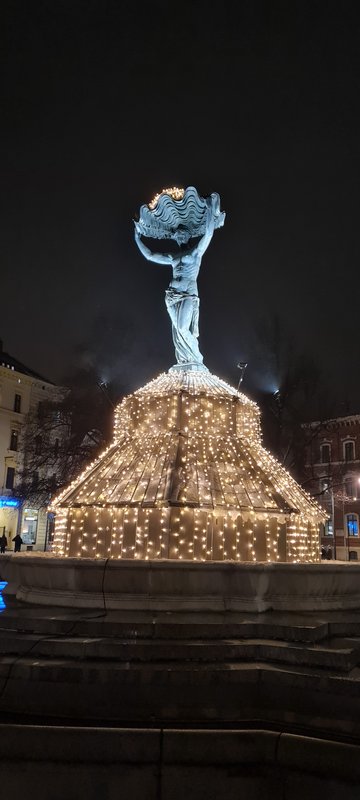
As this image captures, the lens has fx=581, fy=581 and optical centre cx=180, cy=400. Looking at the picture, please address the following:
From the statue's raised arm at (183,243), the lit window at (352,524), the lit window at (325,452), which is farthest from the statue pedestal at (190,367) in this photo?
the lit window at (325,452)

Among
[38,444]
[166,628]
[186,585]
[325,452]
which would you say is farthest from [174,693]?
[325,452]

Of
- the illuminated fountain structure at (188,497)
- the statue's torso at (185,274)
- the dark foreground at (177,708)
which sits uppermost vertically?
the statue's torso at (185,274)

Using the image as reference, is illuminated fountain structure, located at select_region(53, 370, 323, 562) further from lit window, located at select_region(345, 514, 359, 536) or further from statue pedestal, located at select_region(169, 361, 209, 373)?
lit window, located at select_region(345, 514, 359, 536)

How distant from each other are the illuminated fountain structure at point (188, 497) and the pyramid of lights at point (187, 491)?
0.7 inches

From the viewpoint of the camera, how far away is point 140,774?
4.10 m

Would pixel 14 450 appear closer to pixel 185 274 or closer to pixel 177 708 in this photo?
pixel 185 274

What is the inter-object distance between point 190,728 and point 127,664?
0.78m

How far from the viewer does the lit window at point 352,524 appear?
37500 mm

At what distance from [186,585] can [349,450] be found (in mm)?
35099

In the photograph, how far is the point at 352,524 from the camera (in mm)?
37781

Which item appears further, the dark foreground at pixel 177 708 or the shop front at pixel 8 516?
the shop front at pixel 8 516

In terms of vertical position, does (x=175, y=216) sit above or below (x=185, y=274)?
above

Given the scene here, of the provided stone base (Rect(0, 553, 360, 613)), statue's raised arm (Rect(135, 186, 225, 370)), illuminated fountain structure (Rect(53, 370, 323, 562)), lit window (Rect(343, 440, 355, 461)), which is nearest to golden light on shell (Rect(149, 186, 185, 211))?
statue's raised arm (Rect(135, 186, 225, 370))

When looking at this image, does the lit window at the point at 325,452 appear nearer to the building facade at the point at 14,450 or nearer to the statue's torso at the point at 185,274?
the building facade at the point at 14,450
